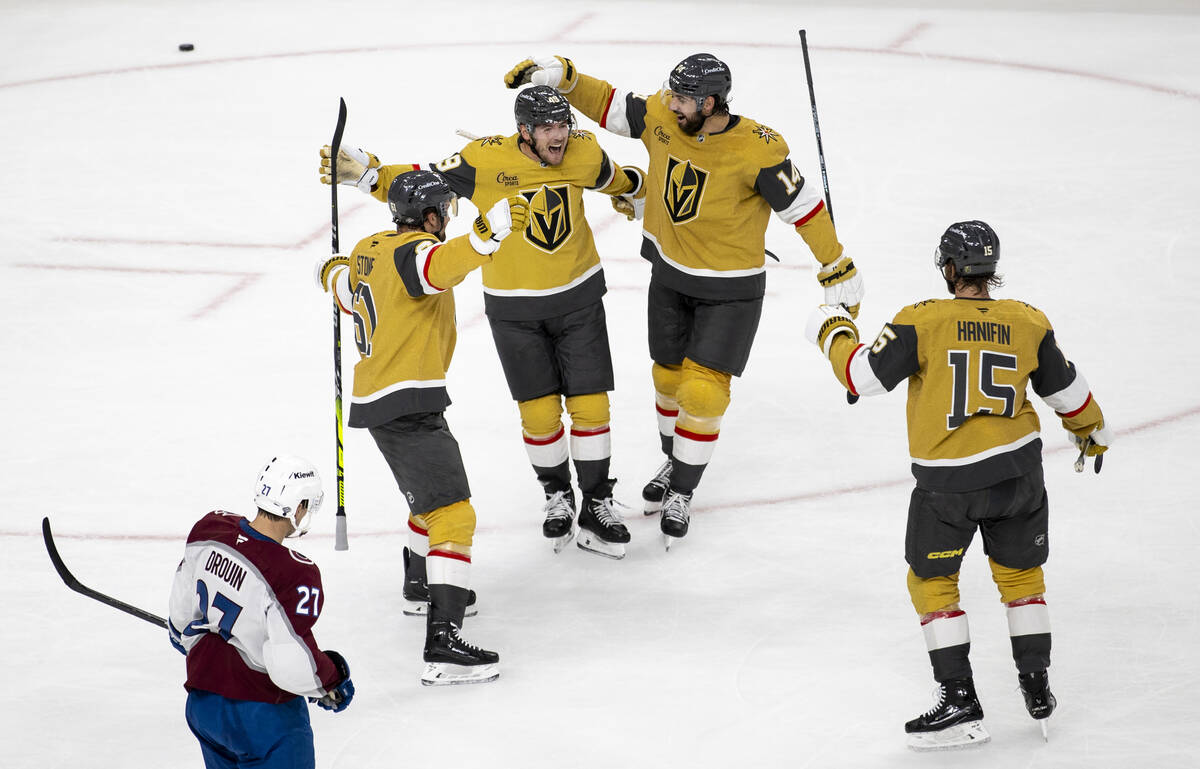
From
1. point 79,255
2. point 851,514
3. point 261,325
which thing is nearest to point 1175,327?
point 851,514

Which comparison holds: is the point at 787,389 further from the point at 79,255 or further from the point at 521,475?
the point at 79,255

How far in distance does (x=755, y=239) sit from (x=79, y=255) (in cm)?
455

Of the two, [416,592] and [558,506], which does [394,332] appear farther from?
[558,506]

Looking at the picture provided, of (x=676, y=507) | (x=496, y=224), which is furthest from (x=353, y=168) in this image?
(x=676, y=507)

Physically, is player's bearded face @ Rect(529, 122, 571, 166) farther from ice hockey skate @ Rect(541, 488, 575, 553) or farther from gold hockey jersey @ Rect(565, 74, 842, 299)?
ice hockey skate @ Rect(541, 488, 575, 553)

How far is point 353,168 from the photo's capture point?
494 cm

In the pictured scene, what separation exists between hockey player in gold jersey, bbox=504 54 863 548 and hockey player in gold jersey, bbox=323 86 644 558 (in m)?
0.25

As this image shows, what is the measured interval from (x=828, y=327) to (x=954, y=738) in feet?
3.78

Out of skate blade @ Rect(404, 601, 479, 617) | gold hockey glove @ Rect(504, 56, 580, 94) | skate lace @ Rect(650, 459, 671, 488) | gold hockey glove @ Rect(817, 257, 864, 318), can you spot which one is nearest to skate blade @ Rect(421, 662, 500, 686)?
skate blade @ Rect(404, 601, 479, 617)

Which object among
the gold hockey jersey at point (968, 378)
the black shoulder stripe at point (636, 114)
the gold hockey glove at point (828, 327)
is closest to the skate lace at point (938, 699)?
the gold hockey jersey at point (968, 378)

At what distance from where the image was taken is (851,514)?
525 cm

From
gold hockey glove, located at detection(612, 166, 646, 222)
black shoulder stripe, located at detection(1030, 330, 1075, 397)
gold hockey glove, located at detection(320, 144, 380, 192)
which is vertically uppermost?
gold hockey glove, located at detection(320, 144, 380, 192)

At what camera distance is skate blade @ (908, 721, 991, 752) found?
3.85 m

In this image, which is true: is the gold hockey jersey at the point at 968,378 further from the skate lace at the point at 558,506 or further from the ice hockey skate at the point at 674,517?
the skate lace at the point at 558,506
